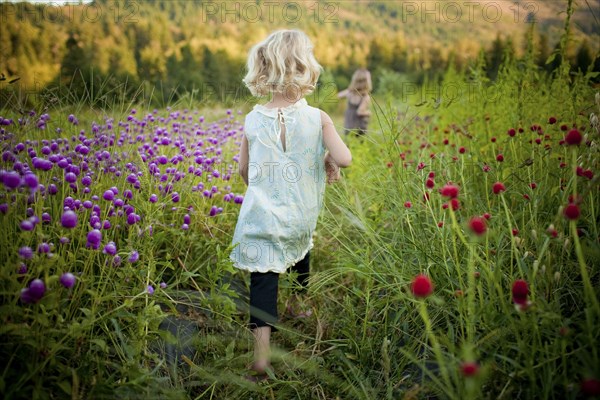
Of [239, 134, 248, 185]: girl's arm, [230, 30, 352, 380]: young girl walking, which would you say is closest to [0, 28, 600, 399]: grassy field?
[230, 30, 352, 380]: young girl walking

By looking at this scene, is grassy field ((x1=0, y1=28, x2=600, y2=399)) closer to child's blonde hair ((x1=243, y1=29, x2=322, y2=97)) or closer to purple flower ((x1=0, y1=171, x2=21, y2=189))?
purple flower ((x1=0, y1=171, x2=21, y2=189))

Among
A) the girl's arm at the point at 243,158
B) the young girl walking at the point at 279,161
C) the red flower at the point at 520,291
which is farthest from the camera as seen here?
the girl's arm at the point at 243,158

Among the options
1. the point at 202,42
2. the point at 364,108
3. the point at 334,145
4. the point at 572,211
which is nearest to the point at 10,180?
the point at 334,145

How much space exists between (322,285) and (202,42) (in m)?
13.0

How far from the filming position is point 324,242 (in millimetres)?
3006

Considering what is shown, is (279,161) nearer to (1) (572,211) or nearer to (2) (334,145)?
(2) (334,145)

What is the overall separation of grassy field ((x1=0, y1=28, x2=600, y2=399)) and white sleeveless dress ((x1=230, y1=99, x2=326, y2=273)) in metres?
0.19

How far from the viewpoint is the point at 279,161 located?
84.2 inches

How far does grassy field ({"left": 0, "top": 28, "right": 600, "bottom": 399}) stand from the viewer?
1255 millimetres

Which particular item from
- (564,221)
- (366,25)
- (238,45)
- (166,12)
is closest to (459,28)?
(366,25)

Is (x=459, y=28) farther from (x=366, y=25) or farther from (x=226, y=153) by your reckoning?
(x=226, y=153)

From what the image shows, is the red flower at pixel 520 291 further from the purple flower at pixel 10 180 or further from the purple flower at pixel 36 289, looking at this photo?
the purple flower at pixel 10 180

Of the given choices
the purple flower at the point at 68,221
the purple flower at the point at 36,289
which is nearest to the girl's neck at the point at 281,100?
the purple flower at the point at 68,221

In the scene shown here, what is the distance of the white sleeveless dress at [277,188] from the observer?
2.10m
